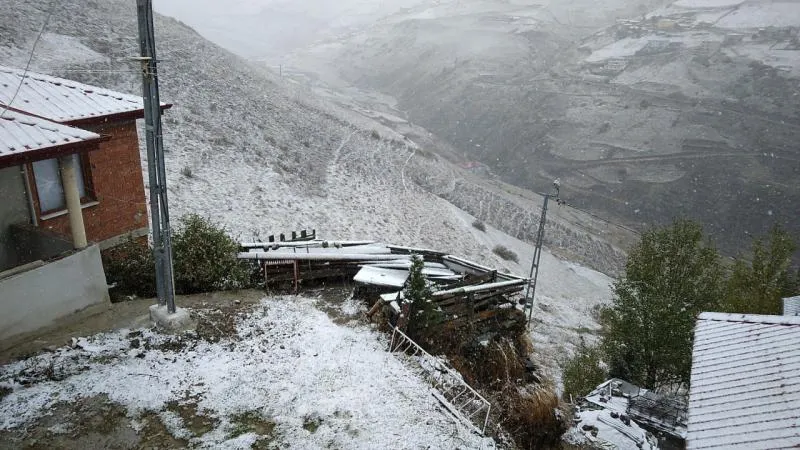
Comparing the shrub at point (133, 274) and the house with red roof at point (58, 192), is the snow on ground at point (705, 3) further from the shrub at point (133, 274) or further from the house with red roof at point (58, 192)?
the shrub at point (133, 274)

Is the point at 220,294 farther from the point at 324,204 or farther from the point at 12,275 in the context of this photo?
the point at 324,204

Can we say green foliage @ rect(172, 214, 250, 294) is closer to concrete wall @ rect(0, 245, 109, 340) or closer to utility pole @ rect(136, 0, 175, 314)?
concrete wall @ rect(0, 245, 109, 340)

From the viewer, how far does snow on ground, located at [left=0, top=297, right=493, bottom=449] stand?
A: 813cm

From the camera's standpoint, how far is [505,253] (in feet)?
113

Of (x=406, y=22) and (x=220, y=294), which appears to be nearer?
(x=220, y=294)

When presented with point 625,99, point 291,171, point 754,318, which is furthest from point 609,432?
point 625,99

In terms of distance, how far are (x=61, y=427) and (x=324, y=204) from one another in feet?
78.7

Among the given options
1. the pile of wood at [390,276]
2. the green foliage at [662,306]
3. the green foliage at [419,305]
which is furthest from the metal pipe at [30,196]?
the green foliage at [662,306]

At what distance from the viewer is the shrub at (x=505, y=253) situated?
34.2 meters

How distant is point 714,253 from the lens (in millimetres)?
20609

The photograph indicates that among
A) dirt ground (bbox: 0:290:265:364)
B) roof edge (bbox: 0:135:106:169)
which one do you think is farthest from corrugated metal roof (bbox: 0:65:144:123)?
dirt ground (bbox: 0:290:265:364)

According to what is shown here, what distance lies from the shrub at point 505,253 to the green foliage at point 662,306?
1269 cm

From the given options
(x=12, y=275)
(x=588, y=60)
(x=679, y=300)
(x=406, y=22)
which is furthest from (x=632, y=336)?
(x=406, y=22)

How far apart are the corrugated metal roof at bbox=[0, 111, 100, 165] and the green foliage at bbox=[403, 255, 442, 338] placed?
22.7 feet
